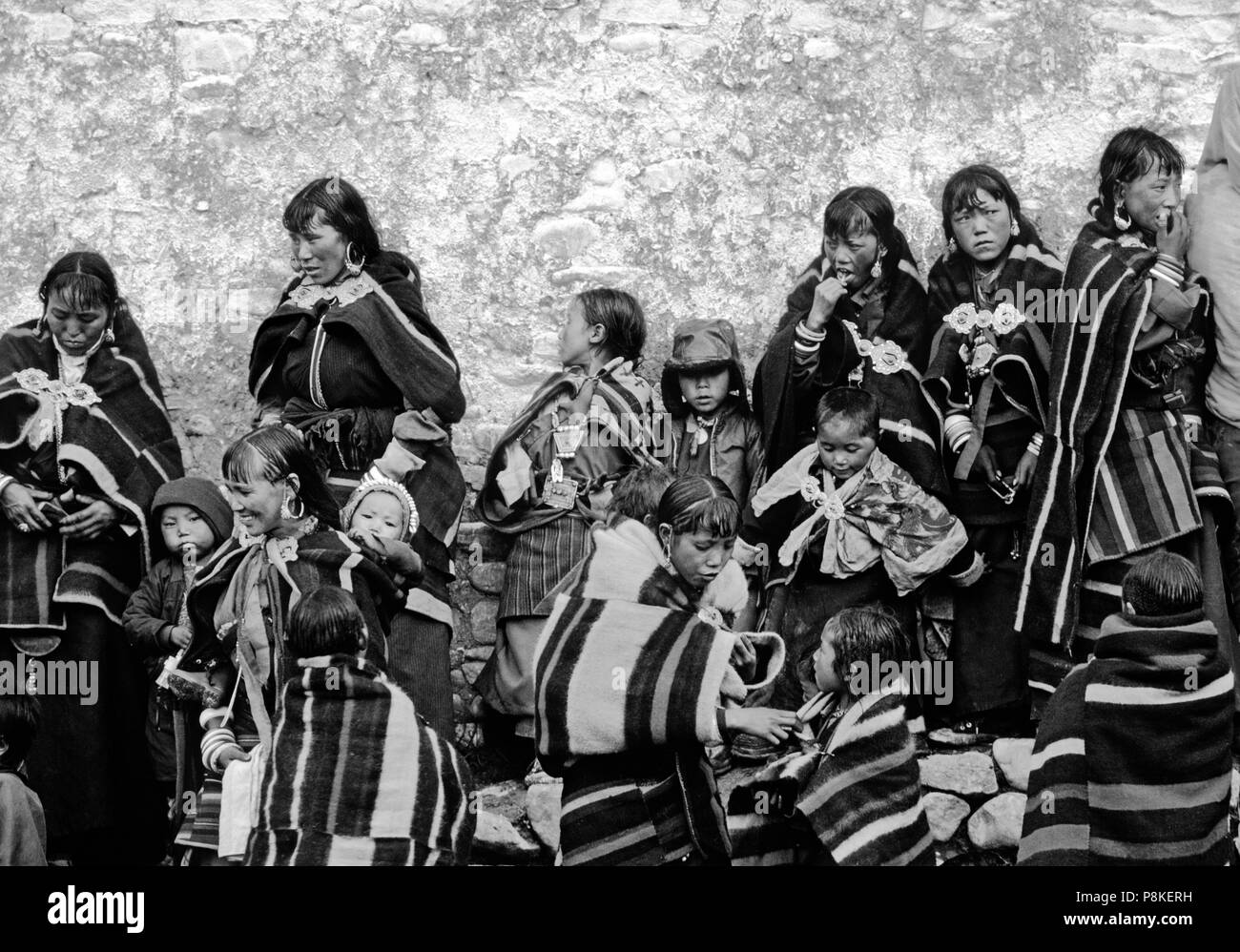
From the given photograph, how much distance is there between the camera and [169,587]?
771 centimetres

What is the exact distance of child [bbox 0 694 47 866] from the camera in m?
6.56

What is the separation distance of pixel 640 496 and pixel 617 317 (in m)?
1.83

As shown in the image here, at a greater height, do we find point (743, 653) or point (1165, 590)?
point (1165, 590)

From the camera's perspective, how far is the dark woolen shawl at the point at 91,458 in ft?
25.8

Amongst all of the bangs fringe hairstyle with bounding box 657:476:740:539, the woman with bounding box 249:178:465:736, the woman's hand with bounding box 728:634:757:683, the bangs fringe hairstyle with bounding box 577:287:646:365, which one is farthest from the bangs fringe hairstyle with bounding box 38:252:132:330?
the woman's hand with bounding box 728:634:757:683

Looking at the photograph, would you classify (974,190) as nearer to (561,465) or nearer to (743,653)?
(561,465)

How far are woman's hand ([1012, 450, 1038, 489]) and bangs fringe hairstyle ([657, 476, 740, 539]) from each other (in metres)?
1.79

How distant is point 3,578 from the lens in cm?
786

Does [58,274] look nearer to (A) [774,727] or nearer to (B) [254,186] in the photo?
(B) [254,186]

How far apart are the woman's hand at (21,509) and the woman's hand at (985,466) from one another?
3211 millimetres

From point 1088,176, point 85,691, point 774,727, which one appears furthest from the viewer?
point 1088,176

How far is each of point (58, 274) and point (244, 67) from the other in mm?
1334

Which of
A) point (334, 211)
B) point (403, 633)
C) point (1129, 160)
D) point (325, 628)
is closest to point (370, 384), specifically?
point (334, 211)
